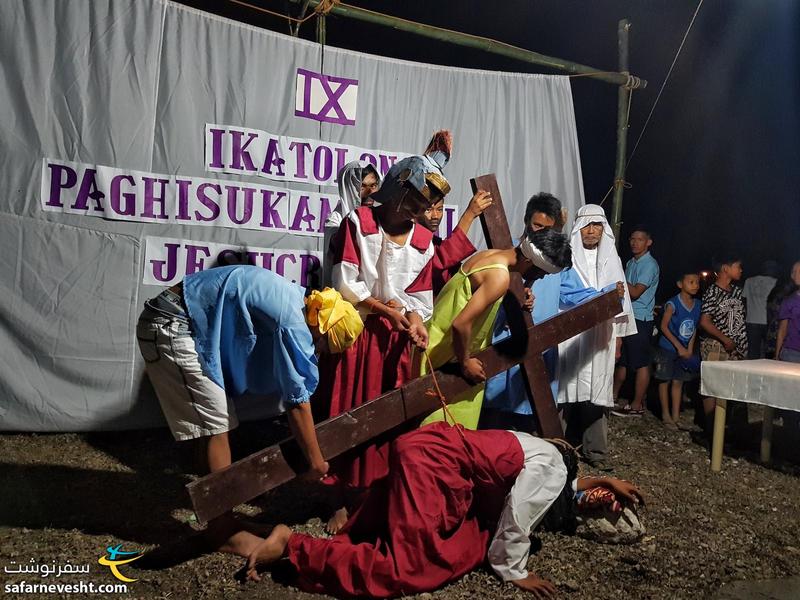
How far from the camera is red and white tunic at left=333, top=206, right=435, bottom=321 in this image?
3359 millimetres

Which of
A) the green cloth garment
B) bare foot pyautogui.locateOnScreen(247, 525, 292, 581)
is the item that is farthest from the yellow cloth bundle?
bare foot pyautogui.locateOnScreen(247, 525, 292, 581)

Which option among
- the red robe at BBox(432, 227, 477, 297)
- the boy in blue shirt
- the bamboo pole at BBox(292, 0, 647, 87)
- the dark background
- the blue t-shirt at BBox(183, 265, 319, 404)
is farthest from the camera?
the dark background

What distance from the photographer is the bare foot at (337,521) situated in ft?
11.2

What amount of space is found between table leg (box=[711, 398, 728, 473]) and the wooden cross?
1250 mm

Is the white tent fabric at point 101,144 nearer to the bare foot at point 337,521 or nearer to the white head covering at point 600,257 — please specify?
the bare foot at point 337,521

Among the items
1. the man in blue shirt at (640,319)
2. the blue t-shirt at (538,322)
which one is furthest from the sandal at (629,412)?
the blue t-shirt at (538,322)

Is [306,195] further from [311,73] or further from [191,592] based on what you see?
[191,592]

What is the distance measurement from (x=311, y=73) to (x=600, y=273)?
8.39 ft

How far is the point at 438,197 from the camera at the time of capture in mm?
3340

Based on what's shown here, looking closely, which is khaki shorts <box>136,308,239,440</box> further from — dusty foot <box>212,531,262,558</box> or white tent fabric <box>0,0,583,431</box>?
white tent fabric <box>0,0,583,431</box>

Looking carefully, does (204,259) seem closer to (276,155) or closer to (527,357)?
(276,155)

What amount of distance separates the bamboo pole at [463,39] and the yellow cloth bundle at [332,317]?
9.01ft

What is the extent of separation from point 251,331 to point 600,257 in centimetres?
295

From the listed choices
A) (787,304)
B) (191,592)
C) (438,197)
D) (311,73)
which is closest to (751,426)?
(787,304)
